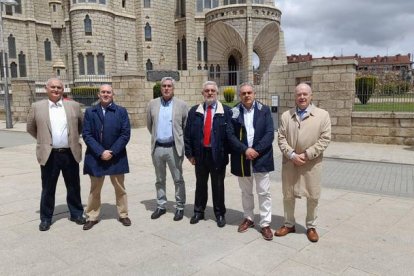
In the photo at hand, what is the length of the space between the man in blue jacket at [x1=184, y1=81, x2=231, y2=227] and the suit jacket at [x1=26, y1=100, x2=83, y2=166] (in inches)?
56.5

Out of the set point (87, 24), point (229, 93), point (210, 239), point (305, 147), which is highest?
point (87, 24)

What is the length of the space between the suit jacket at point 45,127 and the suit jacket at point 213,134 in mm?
1435

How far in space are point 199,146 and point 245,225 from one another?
1139mm

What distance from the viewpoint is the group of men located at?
158 inches

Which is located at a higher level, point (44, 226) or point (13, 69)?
point (13, 69)

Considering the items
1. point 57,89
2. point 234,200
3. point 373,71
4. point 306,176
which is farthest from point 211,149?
point 373,71

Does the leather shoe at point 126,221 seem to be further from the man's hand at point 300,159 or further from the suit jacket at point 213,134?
the man's hand at point 300,159

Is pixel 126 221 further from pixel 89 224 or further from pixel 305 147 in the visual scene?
pixel 305 147

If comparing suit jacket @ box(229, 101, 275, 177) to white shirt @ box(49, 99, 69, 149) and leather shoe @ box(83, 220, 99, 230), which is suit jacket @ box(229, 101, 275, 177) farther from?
white shirt @ box(49, 99, 69, 149)

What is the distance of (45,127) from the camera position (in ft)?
14.8

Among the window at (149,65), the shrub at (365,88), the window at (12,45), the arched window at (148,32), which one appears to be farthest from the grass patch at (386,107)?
the window at (12,45)

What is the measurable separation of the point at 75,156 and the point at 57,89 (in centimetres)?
88

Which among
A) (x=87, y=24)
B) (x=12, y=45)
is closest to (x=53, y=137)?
(x=87, y=24)

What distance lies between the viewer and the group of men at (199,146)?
402cm
